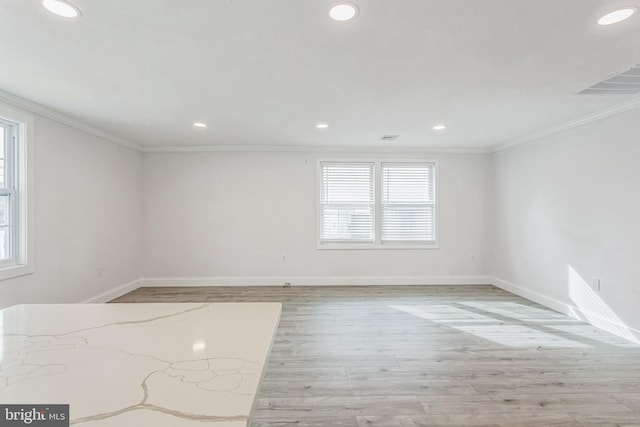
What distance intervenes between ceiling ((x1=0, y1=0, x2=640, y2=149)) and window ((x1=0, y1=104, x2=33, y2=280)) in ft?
1.37

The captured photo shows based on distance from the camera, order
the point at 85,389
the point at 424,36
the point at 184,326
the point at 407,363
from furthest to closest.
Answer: the point at 407,363, the point at 424,36, the point at 184,326, the point at 85,389

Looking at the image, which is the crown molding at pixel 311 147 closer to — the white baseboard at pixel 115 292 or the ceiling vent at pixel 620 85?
the ceiling vent at pixel 620 85

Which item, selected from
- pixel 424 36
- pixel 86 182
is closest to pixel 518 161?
pixel 424 36

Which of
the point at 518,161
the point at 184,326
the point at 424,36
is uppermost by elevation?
the point at 424,36

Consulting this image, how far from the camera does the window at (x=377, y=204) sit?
5238mm

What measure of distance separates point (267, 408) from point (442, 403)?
1.19 meters

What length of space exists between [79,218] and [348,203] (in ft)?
12.5

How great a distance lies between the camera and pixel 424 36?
1.86 meters

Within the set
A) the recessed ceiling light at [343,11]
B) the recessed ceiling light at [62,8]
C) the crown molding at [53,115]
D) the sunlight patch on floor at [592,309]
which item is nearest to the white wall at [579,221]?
the sunlight patch on floor at [592,309]

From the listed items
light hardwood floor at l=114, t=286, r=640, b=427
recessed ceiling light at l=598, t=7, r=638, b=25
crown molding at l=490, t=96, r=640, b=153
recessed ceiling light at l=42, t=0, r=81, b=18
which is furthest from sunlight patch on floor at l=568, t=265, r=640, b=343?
recessed ceiling light at l=42, t=0, r=81, b=18

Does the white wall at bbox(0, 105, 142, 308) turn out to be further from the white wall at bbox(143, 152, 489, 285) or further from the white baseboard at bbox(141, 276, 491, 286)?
the white baseboard at bbox(141, 276, 491, 286)

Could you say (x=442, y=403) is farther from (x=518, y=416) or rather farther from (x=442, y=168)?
(x=442, y=168)

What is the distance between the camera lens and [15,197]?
2998mm

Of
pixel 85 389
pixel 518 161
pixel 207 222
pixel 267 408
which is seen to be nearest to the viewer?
pixel 85 389
